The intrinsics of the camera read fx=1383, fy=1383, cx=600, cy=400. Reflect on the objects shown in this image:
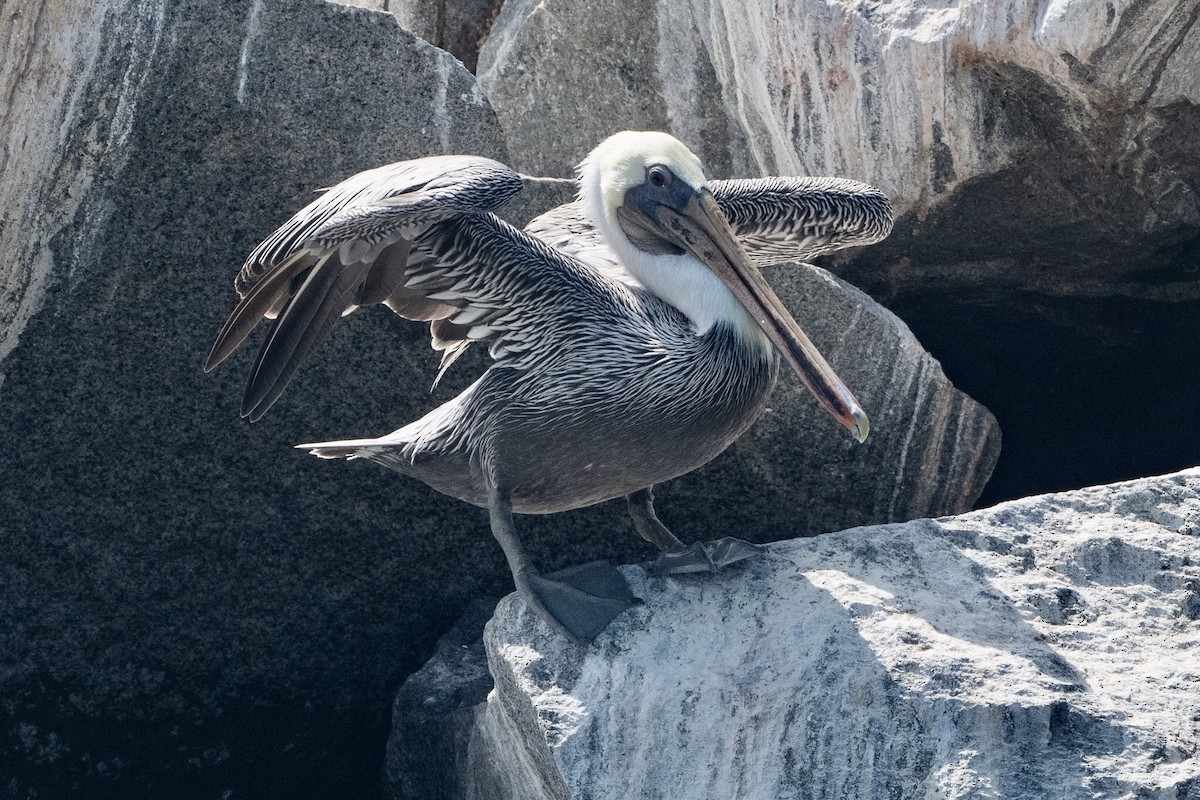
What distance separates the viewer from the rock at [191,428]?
3916 mm

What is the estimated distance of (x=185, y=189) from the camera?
402 centimetres

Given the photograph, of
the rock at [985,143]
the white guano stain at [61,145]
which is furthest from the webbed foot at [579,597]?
the rock at [985,143]

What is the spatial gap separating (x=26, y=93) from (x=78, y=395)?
0.86 metres

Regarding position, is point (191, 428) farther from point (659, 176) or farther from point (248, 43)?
point (659, 176)

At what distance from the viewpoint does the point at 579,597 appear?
3441mm

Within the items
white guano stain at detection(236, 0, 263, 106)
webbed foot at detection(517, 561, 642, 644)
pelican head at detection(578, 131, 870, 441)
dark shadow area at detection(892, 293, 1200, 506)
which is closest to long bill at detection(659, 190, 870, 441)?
pelican head at detection(578, 131, 870, 441)

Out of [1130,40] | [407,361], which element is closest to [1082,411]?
Result: [1130,40]

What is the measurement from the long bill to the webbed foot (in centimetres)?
71

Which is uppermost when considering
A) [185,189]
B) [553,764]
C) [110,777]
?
[185,189]

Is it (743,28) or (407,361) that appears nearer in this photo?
(407,361)

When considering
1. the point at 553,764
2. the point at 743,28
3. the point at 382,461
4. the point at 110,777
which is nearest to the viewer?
the point at 553,764

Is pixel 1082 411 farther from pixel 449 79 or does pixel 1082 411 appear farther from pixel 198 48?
pixel 198 48

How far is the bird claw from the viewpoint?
11.6 feet

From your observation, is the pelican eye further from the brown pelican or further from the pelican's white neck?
the pelican's white neck
